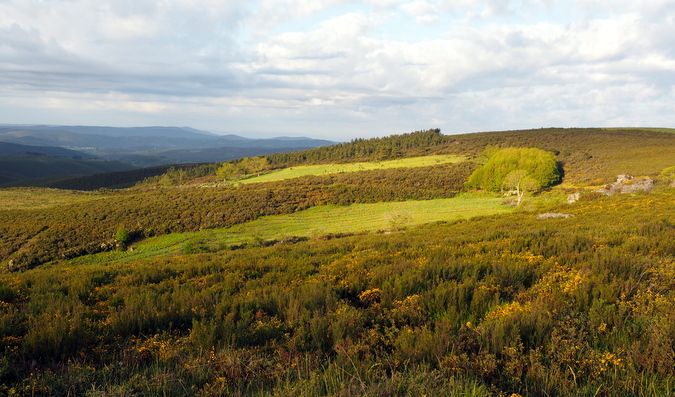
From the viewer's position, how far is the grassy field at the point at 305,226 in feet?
98.2

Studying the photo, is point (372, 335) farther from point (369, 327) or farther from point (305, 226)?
point (305, 226)

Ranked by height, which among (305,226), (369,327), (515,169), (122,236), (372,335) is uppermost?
(515,169)

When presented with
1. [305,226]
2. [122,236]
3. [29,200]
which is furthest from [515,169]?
[29,200]

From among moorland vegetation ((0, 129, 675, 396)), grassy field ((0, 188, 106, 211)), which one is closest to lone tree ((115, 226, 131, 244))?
moorland vegetation ((0, 129, 675, 396))

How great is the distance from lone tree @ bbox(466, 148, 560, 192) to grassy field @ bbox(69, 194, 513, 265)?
18.9m

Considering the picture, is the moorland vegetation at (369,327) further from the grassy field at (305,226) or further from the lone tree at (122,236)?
the lone tree at (122,236)

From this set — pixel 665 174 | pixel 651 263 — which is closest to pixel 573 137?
pixel 665 174

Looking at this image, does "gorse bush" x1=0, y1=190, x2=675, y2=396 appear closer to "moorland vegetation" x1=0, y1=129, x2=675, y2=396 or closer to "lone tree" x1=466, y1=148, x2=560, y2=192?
"moorland vegetation" x1=0, y1=129, x2=675, y2=396

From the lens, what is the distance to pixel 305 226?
37.7m

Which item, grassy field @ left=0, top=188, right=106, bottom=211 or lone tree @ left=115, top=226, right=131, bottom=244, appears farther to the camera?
grassy field @ left=0, top=188, right=106, bottom=211

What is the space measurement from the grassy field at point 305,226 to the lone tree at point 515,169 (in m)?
18.9

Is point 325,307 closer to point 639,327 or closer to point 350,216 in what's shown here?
point 639,327

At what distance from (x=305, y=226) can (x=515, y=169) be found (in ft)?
153

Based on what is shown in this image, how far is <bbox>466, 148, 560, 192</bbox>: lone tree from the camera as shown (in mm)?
62438
